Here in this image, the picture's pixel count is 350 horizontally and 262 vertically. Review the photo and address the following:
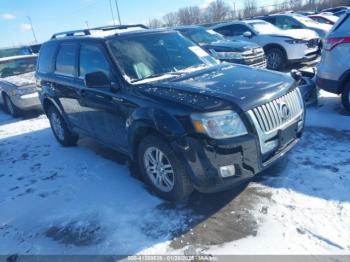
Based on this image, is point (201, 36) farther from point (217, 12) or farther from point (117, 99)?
point (217, 12)

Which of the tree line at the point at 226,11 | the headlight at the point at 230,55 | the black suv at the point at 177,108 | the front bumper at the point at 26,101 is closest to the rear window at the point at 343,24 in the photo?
the black suv at the point at 177,108

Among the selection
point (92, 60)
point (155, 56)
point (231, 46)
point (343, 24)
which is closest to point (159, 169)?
point (155, 56)

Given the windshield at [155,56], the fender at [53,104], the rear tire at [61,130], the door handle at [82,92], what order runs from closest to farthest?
the windshield at [155,56] < the door handle at [82,92] < the fender at [53,104] < the rear tire at [61,130]

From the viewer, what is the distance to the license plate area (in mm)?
3541

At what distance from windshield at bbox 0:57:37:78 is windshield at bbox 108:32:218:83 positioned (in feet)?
24.3

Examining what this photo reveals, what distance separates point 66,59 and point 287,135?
3671 mm

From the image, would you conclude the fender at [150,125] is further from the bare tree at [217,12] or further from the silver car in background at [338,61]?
the bare tree at [217,12]

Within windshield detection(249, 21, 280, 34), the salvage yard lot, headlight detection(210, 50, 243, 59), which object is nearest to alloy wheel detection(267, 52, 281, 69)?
windshield detection(249, 21, 280, 34)

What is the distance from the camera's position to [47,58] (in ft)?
20.4

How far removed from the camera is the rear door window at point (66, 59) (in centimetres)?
516

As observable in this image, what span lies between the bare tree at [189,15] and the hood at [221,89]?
215 feet

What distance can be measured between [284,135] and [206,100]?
3.19 ft

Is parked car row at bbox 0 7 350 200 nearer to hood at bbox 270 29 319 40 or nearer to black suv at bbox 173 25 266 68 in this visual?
black suv at bbox 173 25 266 68

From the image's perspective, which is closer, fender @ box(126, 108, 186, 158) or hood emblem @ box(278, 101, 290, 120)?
fender @ box(126, 108, 186, 158)
